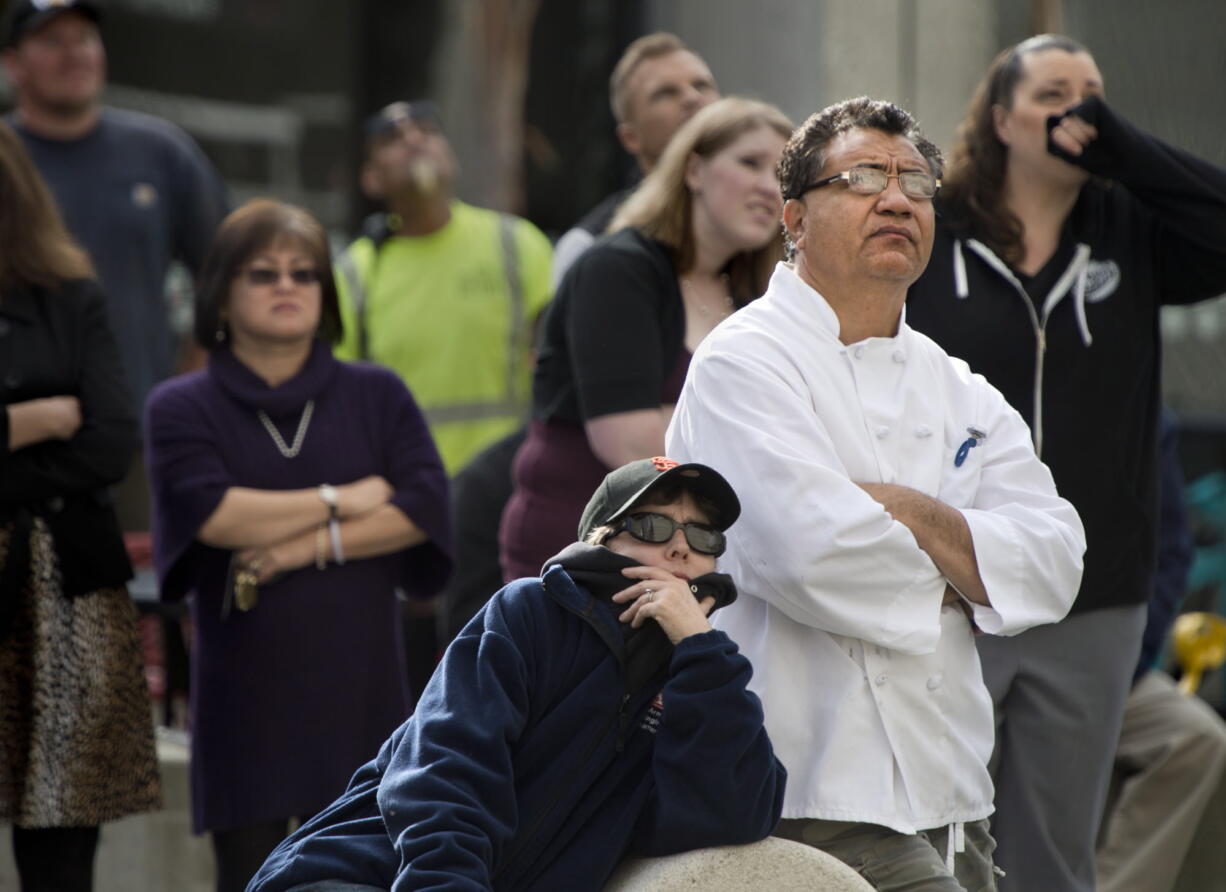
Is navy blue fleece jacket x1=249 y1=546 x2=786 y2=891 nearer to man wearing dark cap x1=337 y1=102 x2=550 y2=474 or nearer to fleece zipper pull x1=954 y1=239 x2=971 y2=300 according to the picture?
fleece zipper pull x1=954 y1=239 x2=971 y2=300

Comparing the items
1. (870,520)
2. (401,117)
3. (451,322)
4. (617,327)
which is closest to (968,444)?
(870,520)

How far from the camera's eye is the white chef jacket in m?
3.28

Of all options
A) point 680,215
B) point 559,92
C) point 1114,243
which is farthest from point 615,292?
point 559,92

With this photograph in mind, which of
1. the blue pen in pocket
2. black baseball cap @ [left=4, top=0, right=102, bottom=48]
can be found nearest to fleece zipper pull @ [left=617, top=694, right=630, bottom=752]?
the blue pen in pocket

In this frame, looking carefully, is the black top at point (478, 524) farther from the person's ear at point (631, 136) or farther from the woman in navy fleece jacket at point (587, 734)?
the woman in navy fleece jacket at point (587, 734)

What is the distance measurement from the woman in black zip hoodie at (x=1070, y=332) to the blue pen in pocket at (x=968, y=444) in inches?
32.3

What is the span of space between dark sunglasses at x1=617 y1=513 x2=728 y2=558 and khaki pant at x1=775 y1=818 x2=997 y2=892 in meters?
0.52

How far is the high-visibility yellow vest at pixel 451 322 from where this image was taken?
702 cm

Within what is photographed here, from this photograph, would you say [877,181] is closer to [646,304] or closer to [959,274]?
[959,274]

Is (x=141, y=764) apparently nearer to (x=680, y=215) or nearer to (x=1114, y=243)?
(x=680, y=215)

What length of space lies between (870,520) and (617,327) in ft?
5.02

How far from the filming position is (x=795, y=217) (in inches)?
143

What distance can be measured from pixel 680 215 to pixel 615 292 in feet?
1.05

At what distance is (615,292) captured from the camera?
470 cm
